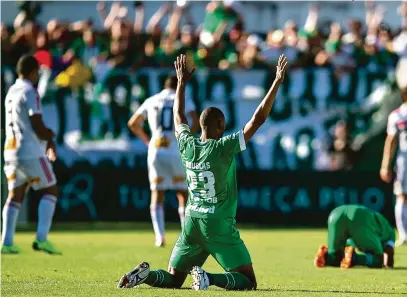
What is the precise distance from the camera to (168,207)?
65.9 feet

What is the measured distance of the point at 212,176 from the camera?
9477 millimetres

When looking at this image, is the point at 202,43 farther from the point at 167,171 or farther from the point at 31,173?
the point at 31,173

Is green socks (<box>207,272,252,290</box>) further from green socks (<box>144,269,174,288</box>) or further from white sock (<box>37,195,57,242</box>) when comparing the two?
white sock (<box>37,195,57,242</box>)

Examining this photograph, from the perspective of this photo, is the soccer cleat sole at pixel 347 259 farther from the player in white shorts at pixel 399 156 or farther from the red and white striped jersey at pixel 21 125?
the red and white striped jersey at pixel 21 125

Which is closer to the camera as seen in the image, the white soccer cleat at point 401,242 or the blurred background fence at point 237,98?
the white soccer cleat at point 401,242

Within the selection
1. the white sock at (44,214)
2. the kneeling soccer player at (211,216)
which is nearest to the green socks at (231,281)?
the kneeling soccer player at (211,216)

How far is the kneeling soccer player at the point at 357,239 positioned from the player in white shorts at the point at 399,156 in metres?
3.76

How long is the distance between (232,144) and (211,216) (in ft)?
2.11

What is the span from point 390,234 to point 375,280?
1.56m

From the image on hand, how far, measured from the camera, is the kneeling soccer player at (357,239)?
1198 cm

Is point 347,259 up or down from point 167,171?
down

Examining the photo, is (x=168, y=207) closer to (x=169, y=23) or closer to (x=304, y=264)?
(x=169, y=23)

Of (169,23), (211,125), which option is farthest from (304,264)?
(169,23)

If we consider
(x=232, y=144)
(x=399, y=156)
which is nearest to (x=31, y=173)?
(x=232, y=144)
